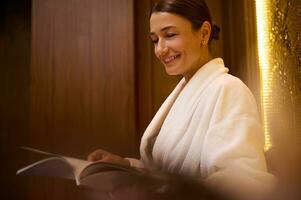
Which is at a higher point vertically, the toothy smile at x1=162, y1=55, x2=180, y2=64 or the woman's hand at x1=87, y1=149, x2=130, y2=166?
the toothy smile at x1=162, y1=55, x2=180, y2=64

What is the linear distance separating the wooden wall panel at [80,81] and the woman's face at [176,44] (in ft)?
0.27

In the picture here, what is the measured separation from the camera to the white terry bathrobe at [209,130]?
665mm

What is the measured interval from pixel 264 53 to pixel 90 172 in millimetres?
433

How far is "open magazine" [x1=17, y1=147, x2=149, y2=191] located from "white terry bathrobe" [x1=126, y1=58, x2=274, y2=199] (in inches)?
3.4

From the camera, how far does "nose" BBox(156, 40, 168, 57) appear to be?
2.62 ft

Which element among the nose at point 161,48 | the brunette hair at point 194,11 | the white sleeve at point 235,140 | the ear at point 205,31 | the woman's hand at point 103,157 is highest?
the brunette hair at point 194,11

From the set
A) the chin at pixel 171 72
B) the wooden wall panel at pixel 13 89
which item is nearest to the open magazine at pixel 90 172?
the wooden wall panel at pixel 13 89

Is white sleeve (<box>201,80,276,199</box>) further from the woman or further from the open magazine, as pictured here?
the open magazine

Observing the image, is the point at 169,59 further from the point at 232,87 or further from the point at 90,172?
the point at 90,172

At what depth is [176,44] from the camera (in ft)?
2.59

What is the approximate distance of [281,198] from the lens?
304 mm

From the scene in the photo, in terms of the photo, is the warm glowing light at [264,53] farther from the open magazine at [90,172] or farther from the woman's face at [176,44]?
the open magazine at [90,172]

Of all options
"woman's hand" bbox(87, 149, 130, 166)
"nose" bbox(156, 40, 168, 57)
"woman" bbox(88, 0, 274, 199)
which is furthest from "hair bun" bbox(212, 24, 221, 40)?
"woman's hand" bbox(87, 149, 130, 166)

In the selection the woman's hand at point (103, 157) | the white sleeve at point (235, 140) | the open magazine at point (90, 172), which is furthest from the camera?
the woman's hand at point (103, 157)
